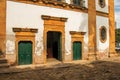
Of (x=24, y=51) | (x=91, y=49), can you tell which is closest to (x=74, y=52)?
(x=91, y=49)

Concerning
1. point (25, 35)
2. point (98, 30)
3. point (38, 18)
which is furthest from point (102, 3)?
point (25, 35)

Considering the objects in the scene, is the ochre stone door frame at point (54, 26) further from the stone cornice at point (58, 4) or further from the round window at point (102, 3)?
the round window at point (102, 3)

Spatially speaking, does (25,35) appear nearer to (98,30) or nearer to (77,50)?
(77,50)

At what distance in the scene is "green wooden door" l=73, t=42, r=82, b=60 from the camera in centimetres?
1951

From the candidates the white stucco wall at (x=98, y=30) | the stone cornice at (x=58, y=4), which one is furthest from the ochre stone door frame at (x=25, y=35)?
the white stucco wall at (x=98, y=30)

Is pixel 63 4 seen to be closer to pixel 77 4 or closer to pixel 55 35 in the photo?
pixel 77 4

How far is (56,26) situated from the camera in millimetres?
18094

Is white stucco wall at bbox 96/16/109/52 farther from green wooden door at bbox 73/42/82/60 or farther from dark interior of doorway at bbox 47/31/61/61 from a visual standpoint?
dark interior of doorway at bbox 47/31/61/61

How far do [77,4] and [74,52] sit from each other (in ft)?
14.2

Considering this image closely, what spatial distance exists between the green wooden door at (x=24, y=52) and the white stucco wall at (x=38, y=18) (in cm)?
64

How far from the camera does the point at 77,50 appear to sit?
19.8 meters

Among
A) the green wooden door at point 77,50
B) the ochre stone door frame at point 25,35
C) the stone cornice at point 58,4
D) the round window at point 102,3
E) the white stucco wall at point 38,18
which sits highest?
the round window at point 102,3

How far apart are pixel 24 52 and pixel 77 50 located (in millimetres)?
5544

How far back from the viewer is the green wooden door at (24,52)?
51.9ft
